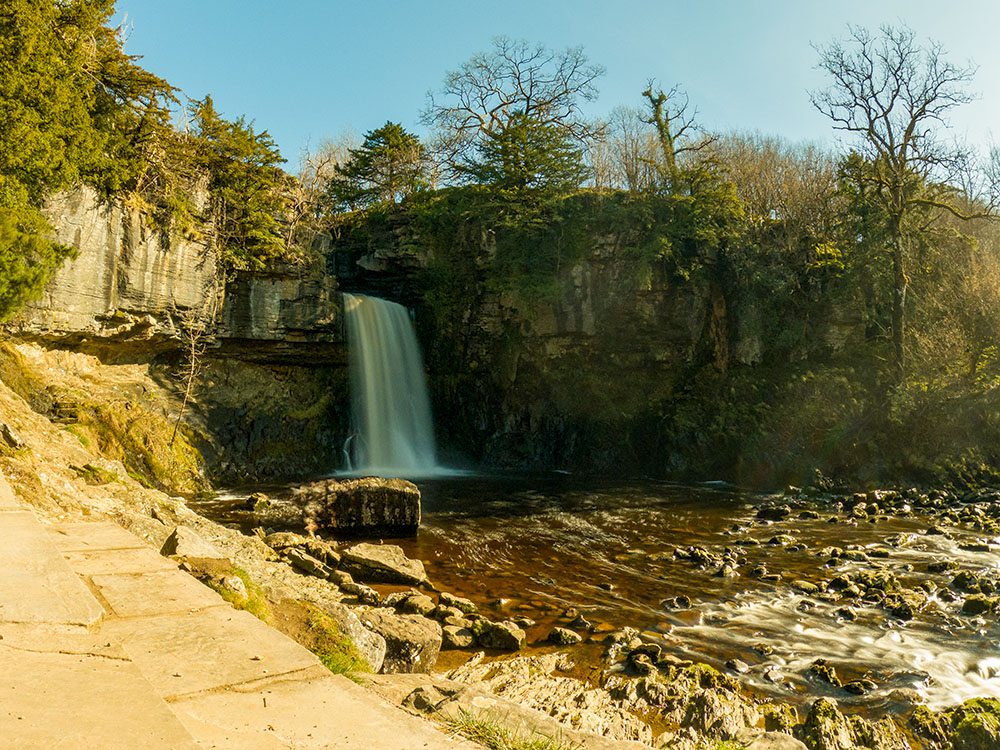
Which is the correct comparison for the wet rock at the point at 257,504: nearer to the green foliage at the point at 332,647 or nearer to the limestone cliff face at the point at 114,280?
the limestone cliff face at the point at 114,280

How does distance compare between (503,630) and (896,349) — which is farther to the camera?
(896,349)

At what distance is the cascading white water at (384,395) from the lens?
23.4 m

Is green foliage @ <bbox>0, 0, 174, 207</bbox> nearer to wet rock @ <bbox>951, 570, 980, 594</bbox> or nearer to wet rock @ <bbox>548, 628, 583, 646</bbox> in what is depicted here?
wet rock @ <bbox>548, 628, 583, 646</bbox>

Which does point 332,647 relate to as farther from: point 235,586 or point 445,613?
point 445,613

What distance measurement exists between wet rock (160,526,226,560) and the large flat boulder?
6050 mm

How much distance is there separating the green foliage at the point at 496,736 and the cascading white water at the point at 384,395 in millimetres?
19771

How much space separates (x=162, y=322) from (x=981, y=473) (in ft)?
84.8

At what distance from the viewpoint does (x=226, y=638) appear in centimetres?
303

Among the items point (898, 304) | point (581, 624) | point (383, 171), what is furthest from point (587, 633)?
point (383, 171)

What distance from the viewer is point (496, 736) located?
283 centimetres

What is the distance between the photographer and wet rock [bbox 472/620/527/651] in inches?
267

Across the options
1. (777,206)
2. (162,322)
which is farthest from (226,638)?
(777,206)

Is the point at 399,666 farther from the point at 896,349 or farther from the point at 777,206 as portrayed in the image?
the point at 777,206

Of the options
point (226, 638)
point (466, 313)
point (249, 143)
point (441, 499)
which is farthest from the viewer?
point (466, 313)
